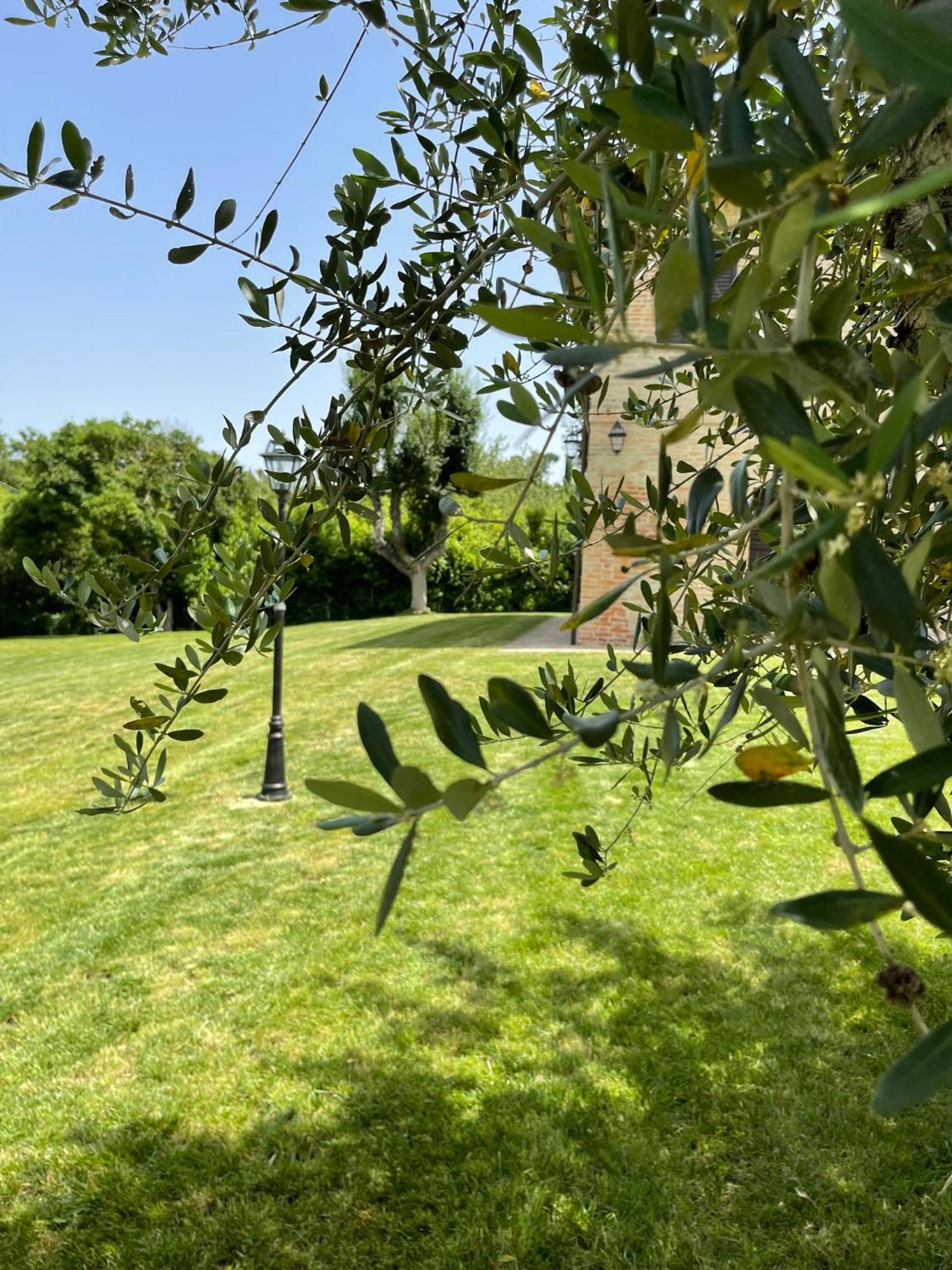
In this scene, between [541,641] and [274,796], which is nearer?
[274,796]

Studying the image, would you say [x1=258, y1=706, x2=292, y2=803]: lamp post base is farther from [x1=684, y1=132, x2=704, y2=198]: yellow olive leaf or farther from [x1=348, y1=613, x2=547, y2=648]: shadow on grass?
[x1=348, y1=613, x2=547, y2=648]: shadow on grass

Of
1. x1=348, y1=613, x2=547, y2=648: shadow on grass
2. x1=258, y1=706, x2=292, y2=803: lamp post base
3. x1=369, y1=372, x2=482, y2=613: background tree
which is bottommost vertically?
x1=258, y1=706, x2=292, y2=803: lamp post base

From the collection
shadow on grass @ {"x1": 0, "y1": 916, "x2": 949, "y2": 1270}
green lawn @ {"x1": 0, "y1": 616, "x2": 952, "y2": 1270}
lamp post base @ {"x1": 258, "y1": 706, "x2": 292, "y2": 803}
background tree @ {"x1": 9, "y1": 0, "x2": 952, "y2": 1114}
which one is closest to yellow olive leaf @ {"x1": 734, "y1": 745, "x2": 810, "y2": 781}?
background tree @ {"x1": 9, "y1": 0, "x2": 952, "y2": 1114}

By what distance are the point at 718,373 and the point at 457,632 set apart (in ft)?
52.2

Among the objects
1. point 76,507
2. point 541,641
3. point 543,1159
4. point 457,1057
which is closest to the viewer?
point 543,1159

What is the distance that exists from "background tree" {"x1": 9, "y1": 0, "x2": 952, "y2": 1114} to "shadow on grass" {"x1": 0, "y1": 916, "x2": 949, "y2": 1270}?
1.69 meters

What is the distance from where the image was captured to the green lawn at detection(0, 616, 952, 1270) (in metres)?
2.37

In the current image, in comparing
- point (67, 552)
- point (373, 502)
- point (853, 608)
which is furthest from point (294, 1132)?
point (67, 552)

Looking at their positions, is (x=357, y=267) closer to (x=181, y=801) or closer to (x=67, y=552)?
(x=181, y=801)

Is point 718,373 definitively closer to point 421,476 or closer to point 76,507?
point 421,476

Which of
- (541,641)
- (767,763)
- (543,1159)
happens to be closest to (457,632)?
(541,641)

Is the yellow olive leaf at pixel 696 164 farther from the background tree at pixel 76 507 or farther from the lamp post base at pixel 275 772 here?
the background tree at pixel 76 507

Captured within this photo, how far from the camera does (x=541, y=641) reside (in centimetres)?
1436

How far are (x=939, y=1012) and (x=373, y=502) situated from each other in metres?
2.99
